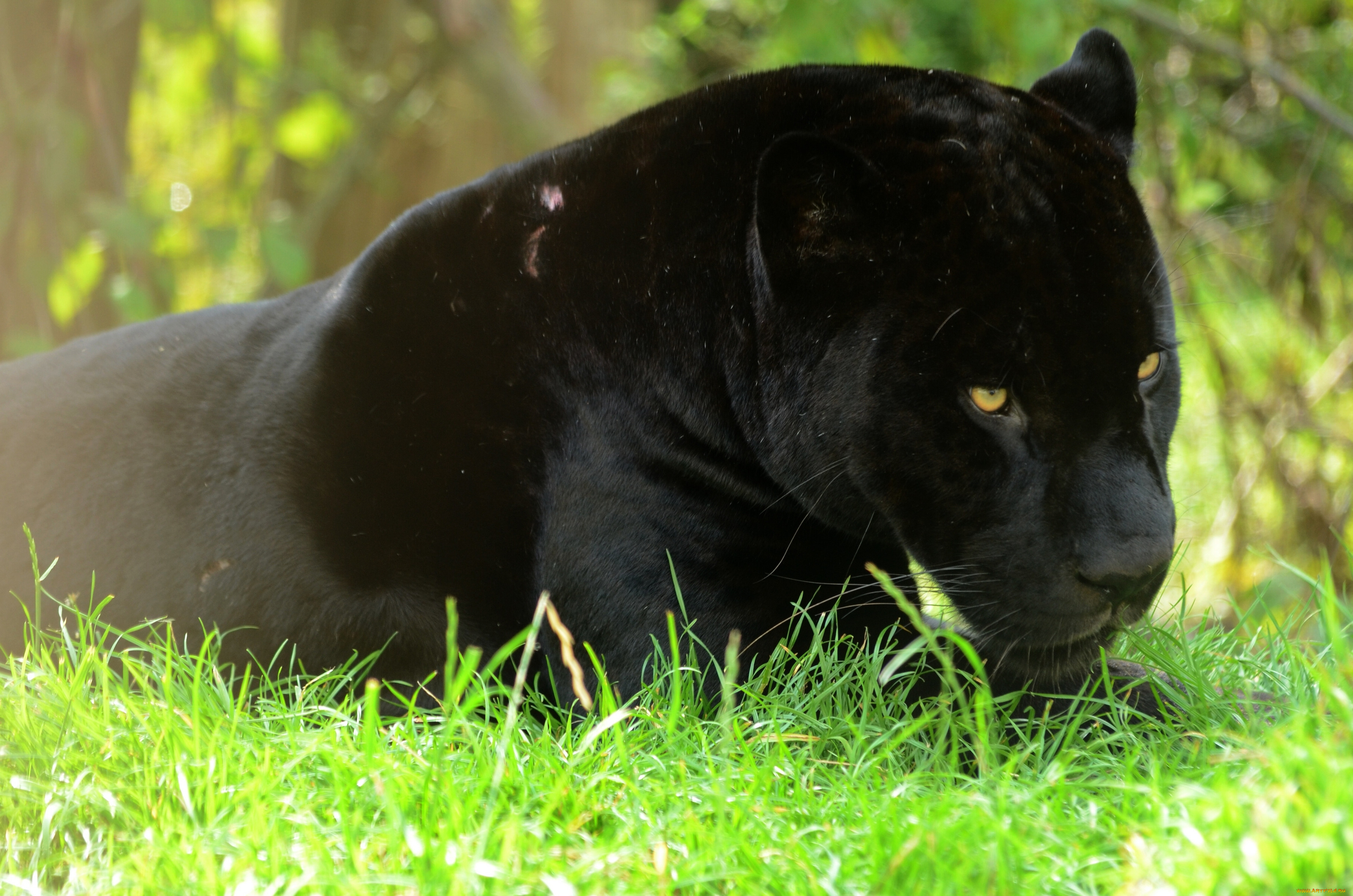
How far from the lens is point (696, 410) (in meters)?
2.53

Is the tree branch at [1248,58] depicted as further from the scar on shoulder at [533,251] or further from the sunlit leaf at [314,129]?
the sunlit leaf at [314,129]

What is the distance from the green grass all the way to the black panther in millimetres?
235

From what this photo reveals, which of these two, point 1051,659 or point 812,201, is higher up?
point 812,201

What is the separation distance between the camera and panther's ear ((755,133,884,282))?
231cm

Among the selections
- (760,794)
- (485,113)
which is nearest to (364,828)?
(760,794)

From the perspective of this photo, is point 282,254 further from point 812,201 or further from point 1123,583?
point 1123,583

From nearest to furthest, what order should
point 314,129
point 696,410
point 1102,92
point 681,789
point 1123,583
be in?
point 681,789 → point 1123,583 → point 696,410 → point 1102,92 → point 314,129

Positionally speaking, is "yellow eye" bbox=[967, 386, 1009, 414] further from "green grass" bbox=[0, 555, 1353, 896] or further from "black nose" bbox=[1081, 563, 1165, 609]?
"green grass" bbox=[0, 555, 1353, 896]

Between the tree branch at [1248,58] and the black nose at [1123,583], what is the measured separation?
146 inches

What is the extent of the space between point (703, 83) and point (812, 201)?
14.4ft

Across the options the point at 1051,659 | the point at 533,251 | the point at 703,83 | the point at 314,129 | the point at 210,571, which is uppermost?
the point at 314,129

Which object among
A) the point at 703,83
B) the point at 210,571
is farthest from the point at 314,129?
the point at 210,571

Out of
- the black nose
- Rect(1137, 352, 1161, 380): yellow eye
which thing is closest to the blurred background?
Rect(1137, 352, 1161, 380): yellow eye

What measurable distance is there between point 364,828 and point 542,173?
1.61m
